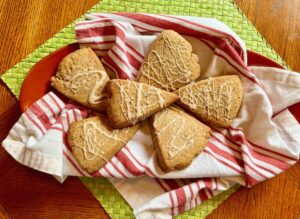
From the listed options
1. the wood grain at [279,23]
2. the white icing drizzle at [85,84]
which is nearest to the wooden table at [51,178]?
the wood grain at [279,23]

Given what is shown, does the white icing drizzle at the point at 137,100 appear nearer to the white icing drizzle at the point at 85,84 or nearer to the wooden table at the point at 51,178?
the white icing drizzle at the point at 85,84

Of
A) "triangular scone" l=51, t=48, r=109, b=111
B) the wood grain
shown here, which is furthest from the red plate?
the wood grain

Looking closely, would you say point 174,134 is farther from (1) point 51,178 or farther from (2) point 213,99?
(1) point 51,178

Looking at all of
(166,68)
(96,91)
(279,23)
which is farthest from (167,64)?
(279,23)

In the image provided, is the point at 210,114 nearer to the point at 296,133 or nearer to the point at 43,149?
the point at 296,133

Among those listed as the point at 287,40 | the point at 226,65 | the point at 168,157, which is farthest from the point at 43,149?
the point at 287,40

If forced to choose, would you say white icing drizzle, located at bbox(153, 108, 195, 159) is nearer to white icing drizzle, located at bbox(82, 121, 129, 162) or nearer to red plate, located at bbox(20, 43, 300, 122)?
white icing drizzle, located at bbox(82, 121, 129, 162)

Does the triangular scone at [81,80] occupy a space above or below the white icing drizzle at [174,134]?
above
